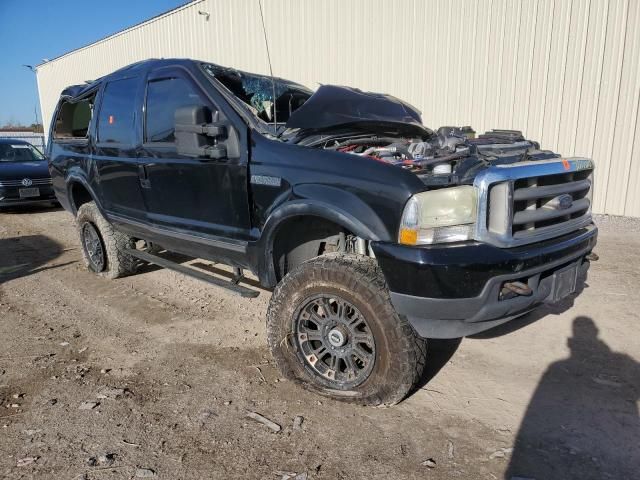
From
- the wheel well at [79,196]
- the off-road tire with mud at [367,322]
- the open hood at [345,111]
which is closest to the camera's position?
the off-road tire with mud at [367,322]

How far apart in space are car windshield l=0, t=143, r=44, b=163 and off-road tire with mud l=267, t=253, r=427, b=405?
33.9ft

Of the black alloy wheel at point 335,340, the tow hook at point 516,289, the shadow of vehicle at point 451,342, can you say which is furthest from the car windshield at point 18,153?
the tow hook at point 516,289

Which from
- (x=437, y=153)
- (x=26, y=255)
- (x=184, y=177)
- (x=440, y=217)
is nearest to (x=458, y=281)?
(x=440, y=217)

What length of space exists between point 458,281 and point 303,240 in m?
1.30

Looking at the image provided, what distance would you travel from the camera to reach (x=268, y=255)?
330 cm

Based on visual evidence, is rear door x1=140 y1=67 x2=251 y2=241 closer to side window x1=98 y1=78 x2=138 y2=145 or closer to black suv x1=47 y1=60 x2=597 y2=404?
black suv x1=47 y1=60 x2=597 y2=404

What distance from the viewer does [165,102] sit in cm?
403

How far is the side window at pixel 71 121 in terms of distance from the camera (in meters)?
5.86

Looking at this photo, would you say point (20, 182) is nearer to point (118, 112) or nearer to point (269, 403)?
point (118, 112)

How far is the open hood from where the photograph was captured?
3.33 m

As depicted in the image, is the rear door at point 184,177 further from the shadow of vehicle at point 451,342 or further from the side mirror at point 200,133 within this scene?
the shadow of vehicle at point 451,342

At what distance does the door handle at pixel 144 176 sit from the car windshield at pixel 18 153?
27.3 feet

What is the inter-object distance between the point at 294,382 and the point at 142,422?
932mm

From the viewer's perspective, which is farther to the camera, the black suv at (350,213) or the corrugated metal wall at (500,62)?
the corrugated metal wall at (500,62)
